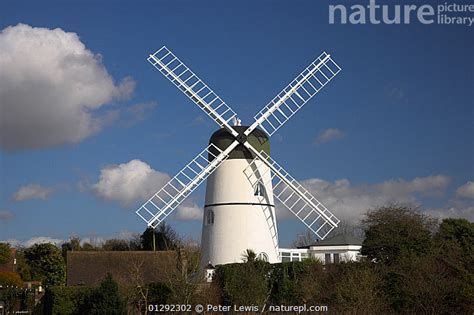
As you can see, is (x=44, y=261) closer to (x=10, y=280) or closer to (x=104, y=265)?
(x=10, y=280)

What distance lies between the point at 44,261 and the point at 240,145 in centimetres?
2962

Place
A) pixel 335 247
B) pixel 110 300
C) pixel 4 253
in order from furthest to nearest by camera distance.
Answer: pixel 4 253 < pixel 335 247 < pixel 110 300

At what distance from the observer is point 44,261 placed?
52625 millimetres

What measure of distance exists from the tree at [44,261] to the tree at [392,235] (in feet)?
101

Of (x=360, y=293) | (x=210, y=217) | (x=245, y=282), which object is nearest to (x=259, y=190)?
(x=210, y=217)

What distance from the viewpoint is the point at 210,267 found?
2789cm

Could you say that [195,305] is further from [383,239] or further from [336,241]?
[336,241]

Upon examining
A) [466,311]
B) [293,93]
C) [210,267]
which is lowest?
[466,311]

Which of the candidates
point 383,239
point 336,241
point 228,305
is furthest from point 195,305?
point 336,241

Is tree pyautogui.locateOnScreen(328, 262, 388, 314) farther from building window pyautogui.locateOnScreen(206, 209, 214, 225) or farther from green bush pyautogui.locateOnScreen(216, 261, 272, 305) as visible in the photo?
building window pyautogui.locateOnScreen(206, 209, 214, 225)

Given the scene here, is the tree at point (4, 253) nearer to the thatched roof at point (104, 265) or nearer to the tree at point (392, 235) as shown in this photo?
the thatched roof at point (104, 265)

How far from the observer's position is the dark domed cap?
28.2 m

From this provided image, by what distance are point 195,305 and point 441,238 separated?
31.1 ft

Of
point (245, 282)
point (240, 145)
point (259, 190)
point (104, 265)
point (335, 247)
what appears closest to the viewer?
point (245, 282)
